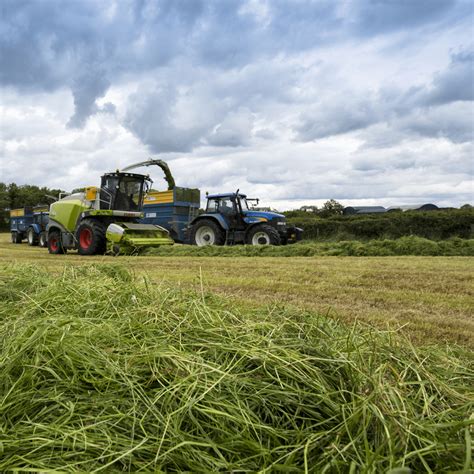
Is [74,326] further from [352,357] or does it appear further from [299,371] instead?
[352,357]

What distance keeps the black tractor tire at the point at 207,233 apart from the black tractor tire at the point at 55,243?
14.5 ft

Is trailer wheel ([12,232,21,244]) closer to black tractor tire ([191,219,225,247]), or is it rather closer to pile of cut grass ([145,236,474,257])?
black tractor tire ([191,219,225,247])

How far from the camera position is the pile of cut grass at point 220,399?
1.40 meters

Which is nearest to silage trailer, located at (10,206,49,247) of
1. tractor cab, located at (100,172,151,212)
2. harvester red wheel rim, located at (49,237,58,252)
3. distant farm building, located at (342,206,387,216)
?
harvester red wheel rim, located at (49,237,58,252)

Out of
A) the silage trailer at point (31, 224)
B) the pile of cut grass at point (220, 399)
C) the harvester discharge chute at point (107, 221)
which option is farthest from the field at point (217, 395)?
the silage trailer at point (31, 224)

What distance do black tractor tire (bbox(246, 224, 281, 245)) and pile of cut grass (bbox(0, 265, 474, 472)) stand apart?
11193mm

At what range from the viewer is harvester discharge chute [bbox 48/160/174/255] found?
12.5m

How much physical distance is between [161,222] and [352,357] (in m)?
17.0

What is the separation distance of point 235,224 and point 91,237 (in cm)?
463

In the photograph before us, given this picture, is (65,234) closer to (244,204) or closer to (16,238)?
(244,204)

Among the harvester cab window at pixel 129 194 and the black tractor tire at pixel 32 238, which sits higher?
the harvester cab window at pixel 129 194

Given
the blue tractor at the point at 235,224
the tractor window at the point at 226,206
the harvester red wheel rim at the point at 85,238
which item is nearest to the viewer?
the harvester red wheel rim at the point at 85,238

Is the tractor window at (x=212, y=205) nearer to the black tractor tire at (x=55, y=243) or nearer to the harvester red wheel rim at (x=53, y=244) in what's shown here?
the black tractor tire at (x=55, y=243)

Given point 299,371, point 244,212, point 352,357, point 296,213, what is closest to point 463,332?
point 352,357
